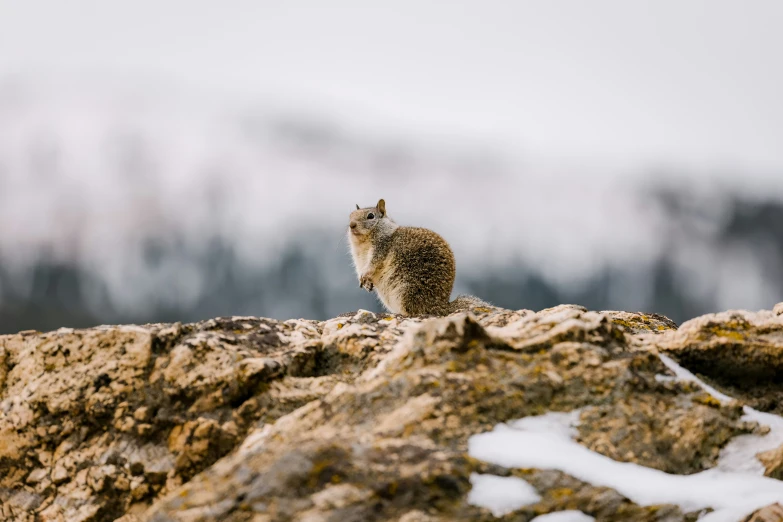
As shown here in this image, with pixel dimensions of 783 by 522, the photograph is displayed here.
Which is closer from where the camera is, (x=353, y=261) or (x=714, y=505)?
(x=714, y=505)

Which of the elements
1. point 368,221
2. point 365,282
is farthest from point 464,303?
point 368,221

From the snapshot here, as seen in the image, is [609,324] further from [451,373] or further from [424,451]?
[424,451]

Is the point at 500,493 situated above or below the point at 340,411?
below

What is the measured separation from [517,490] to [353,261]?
483 inches

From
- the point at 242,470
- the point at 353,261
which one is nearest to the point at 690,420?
the point at 242,470

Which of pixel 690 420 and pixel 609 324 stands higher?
pixel 609 324

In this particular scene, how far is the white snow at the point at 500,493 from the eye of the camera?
15.7 ft

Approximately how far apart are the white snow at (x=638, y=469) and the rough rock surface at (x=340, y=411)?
0.33ft

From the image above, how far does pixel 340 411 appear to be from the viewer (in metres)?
5.73

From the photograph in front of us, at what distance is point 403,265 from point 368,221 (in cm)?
225

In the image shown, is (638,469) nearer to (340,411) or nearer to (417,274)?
(340,411)

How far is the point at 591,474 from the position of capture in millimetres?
5172

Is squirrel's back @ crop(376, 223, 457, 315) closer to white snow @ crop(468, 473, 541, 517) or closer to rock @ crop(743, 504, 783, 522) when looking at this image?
white snow @ crop(468, 473, 541, 517)

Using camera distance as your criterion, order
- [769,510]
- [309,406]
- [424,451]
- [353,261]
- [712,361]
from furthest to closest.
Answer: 1. [353,261]
2. [712,361]
3. [309,406]
4. [424,451]
5. [769,510]
